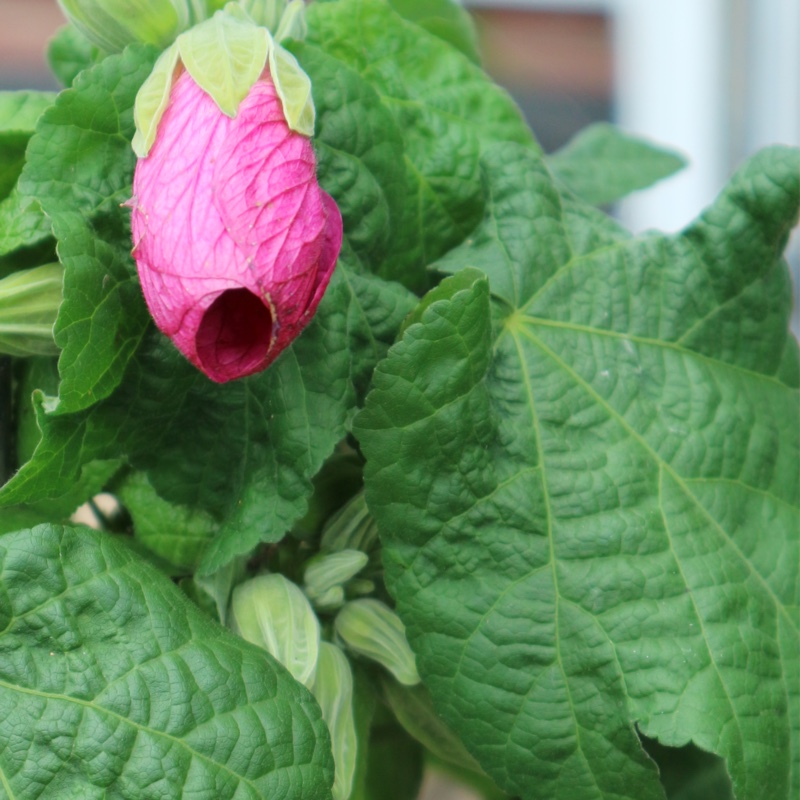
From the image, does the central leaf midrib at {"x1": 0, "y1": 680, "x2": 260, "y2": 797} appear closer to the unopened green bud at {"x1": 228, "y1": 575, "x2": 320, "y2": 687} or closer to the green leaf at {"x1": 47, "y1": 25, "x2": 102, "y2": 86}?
the unopened green bud at {"x1": 228, "y1": 575, "x2": 320, "y2": 687}

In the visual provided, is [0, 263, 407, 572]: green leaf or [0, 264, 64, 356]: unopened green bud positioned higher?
[0, 264, 64, 356]: unopened green bud

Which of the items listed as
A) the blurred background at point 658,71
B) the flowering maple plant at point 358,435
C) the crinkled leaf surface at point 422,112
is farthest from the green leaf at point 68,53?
the blurred background at point 658,71

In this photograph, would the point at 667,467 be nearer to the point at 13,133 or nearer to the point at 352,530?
the point at 352,530

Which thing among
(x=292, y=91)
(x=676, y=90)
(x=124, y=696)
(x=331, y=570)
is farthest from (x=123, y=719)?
(x=676, y=90)

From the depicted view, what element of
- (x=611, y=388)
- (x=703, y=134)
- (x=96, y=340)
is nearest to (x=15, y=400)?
(x=96, y=340)

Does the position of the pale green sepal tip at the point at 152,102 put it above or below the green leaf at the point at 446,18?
above

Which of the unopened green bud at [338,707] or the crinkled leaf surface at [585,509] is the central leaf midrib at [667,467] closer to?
the crinkled leaf surface at [585,509]

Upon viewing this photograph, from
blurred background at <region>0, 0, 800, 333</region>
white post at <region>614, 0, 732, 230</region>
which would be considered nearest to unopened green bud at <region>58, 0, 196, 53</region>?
blurred background at <region>0, 0, 800, 333</region>
